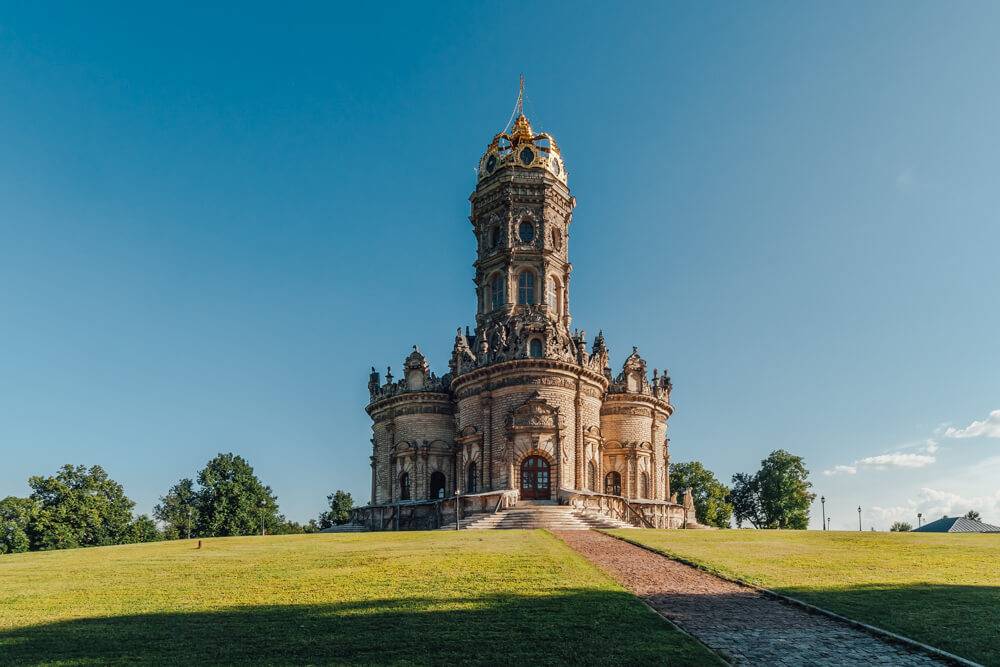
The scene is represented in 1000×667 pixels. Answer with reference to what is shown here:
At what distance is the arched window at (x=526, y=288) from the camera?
190ft

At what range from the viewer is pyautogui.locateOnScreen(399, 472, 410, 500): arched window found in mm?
56781

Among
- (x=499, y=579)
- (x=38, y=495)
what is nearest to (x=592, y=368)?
(x=499, y=579)

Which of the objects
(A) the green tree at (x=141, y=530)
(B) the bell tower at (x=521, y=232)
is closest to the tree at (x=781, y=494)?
(B) the bell tower at (x=521, y=232)

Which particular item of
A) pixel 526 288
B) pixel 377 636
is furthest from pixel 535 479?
pixel 377 636

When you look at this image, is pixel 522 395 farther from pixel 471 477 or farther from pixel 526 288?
pixel 526 288

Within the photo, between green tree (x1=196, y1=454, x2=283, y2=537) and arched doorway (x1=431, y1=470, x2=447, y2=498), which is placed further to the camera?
green tree (x1=196, y1=454, x2=283, y2=537)

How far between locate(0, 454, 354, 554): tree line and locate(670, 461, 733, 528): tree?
4175cm

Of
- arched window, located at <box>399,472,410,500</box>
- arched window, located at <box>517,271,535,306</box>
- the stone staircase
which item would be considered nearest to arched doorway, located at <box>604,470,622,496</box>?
the stone staircase

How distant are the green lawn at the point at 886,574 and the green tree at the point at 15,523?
169ft

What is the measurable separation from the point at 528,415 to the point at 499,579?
102 ft

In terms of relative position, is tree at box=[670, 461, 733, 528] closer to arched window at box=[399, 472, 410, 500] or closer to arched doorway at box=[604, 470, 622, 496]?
arched doorway at box=[604, 470, 622, 496]

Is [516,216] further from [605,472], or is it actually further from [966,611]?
[966,611]

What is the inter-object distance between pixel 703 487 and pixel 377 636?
7506 centimetres

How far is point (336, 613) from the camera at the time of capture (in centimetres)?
1418
